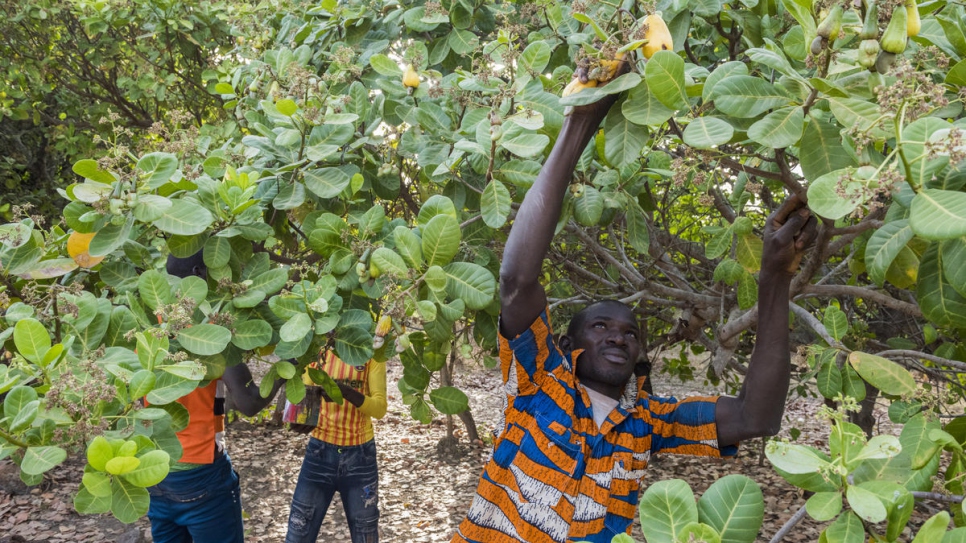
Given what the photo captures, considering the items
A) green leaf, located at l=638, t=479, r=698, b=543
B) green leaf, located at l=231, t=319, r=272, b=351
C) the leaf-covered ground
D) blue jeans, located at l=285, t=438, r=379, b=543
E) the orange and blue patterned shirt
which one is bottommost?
the leaf-covered ground

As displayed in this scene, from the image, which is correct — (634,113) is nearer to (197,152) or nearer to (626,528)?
(626,528)

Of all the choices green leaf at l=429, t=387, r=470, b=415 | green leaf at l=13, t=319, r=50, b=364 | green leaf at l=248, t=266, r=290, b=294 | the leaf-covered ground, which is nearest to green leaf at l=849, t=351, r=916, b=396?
green leaf at l=429, t=387, r=470, b=415

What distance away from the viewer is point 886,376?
1762mm

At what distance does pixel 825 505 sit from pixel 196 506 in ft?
9.12

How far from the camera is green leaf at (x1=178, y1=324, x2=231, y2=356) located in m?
1.57

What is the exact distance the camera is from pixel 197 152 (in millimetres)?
2475

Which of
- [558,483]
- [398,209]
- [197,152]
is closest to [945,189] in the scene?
[558,483]

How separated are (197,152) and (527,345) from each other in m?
1.35

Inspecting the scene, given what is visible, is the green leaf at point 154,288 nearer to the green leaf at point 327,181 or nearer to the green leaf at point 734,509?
the green leaf at point 327,181

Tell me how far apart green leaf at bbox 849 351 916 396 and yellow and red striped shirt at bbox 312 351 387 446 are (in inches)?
96.7

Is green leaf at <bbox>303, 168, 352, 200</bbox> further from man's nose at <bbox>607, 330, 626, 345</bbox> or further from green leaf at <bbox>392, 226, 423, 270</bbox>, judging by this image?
man's nose at <bbox>607, 330, 626, 345</bbox>

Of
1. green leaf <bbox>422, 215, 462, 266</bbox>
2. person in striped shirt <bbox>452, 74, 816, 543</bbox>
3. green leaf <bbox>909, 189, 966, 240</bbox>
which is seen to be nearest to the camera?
green leaf <bbox>909, 189, 966, 240</bbox>

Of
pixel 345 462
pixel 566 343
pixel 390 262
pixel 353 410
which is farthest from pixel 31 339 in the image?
pixel 345 462

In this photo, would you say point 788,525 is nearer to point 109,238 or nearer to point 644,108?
point 644,108
